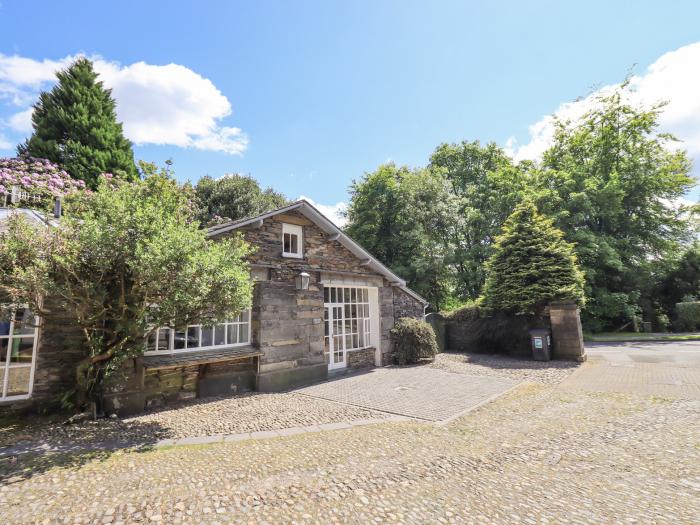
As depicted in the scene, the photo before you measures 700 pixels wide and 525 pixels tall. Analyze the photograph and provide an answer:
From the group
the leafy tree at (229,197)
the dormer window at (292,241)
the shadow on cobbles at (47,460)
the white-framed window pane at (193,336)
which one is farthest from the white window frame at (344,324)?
the leafy tree at (229,197)

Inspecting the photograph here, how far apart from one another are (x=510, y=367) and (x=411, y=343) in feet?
10.4

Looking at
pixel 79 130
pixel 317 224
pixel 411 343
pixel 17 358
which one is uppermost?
pixel 79 130

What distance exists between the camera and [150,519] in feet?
9.31

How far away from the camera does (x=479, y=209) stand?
979 inches

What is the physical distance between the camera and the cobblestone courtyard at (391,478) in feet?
9.84

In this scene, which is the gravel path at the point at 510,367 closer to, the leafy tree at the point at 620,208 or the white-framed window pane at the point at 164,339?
the white-framed window pane at the point at 164,339

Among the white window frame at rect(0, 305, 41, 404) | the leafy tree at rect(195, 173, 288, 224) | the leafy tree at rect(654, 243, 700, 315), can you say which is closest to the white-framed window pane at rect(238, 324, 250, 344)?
the white window frame at rect(0, 305, 41, 404)

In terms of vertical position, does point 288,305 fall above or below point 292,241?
below

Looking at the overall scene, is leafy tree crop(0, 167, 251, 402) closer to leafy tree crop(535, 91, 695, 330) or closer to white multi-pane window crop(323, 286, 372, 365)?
white multi-pane window crop(323, 286, 372, 365)

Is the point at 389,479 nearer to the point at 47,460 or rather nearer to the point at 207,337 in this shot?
the point at 47,460

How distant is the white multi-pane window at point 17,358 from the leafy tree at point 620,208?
22.9 m

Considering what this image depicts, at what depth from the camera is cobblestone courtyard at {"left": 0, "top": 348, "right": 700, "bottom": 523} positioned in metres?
3.00

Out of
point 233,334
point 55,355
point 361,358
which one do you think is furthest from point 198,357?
point 361,358

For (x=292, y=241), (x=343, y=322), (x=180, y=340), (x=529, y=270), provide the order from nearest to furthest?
(x=180, y=340)
(x=292, y=241)
(x=343, y=322)
(x=529, y=270)
